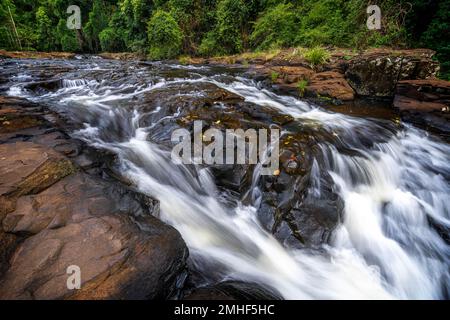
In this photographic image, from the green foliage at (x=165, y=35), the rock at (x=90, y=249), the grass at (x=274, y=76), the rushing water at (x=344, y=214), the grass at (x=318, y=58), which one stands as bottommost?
the rushing water at (x=344, y=214)

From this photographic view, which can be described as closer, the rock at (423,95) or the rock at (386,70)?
the rock at (423,95)

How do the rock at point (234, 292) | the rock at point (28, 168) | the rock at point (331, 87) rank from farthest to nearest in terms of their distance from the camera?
the rock at point (331, 87), the rock at point (28, 168), the rock at point (234, 292)

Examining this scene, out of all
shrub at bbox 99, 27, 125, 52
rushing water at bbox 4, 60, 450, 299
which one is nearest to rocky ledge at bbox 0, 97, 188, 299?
rushing water at bbox 4, 60, 450, 299

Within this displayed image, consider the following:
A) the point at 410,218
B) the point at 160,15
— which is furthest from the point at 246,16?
the point at 410,218

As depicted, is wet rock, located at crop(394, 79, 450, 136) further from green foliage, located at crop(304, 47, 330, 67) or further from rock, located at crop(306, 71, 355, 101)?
green foliage, located at crop(304, 47, 330, 67)

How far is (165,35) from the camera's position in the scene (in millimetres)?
18266

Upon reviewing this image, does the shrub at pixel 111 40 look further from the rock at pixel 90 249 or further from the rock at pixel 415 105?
the rock at pixel 90 249

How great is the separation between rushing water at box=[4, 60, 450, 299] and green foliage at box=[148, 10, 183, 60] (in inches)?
581

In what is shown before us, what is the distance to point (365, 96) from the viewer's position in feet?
24.2

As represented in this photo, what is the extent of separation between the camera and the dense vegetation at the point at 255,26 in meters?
8.69

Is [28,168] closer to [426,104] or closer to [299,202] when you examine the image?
[299,202]

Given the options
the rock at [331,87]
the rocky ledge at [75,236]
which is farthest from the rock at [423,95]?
the rocky ledge at [75,236]

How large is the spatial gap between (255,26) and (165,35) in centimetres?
662
